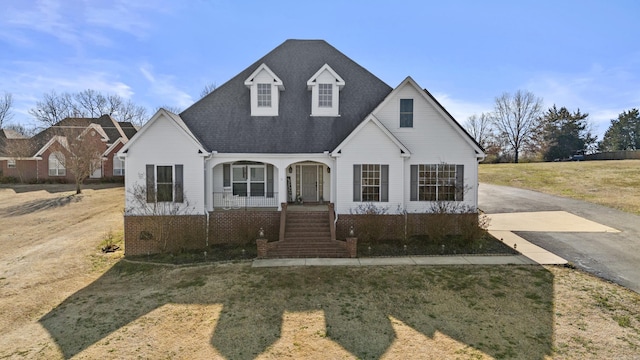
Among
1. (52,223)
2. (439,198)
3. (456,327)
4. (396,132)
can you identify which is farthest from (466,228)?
(52,223)

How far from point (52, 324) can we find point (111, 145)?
3763cm

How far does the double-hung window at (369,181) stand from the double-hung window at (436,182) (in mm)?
1575

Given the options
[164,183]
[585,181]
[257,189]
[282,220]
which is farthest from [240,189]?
[585,181]

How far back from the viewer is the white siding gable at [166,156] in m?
15.6

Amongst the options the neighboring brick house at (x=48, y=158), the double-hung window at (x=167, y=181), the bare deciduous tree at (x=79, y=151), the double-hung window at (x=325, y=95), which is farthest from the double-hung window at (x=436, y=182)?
the neighboring brick house at (x=48, y=158)

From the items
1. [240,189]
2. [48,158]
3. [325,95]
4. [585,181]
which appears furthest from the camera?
[48,158]

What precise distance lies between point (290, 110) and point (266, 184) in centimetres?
453

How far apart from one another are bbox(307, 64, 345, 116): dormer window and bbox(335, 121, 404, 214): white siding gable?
10.5ft

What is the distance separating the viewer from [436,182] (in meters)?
16.7

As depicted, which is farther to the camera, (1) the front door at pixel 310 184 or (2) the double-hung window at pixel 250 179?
(1) the front door at pixel 310 184

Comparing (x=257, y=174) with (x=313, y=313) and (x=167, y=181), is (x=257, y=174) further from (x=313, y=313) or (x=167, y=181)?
(x=313, y=313)

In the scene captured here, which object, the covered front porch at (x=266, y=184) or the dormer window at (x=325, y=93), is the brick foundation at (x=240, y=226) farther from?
the dormer window at (x=325, y=93)

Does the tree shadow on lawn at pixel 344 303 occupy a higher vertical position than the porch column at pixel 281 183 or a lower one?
lower

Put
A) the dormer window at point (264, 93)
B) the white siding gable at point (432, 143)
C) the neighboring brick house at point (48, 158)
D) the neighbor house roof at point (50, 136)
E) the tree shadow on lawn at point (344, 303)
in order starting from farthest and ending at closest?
1. the neighbor house roof at point (50, 136)
2. the neighboring brick house at point (48, 158)
3. the dormer window at point (264, 93)
4. the white siding gable at point (432, 143)
5. the tree shadow on lawn at point (344, 303)
